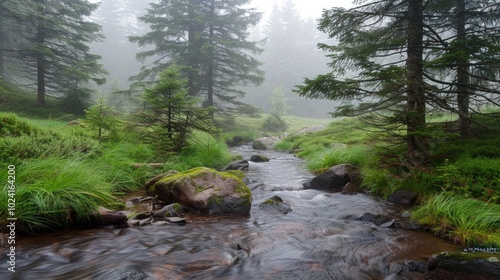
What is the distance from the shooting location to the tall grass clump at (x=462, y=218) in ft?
12.2

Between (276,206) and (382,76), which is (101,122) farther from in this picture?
(382,76)

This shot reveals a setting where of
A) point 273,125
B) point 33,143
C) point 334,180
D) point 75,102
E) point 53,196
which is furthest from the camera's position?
point 273,125

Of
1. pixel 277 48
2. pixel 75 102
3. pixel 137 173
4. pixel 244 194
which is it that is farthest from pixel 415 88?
pixel 277 48

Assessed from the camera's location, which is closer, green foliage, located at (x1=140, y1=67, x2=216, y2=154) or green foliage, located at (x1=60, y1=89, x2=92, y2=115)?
green foliage, located at (x1=140, y1=67, x2=216, y2=154)

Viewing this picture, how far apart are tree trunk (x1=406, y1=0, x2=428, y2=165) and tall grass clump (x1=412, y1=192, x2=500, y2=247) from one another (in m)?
1.41

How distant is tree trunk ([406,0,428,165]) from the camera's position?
18.4 feet

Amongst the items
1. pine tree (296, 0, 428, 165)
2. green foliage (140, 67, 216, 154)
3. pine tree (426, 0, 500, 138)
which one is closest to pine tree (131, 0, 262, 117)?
green foliage (140, 67, 216, 154)

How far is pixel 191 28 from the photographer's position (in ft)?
80.8

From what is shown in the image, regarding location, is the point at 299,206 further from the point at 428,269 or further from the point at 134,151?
the point at 134,151

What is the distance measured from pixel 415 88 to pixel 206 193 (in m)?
5.03

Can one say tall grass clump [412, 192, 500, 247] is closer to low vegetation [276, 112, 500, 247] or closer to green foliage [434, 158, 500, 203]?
low vegetation [276, 112, 500, 247]

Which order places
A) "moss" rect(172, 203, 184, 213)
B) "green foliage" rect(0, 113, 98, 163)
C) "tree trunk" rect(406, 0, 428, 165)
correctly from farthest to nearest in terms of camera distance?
"tree trunk" rect(406, 0, 428, 165), "moss" rect(172, 203, 184, 213), "green foliage" rect(0, 113, 98, 163)

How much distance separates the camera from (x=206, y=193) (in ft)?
17.2

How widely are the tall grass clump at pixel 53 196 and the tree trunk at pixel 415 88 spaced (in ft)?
20.3
